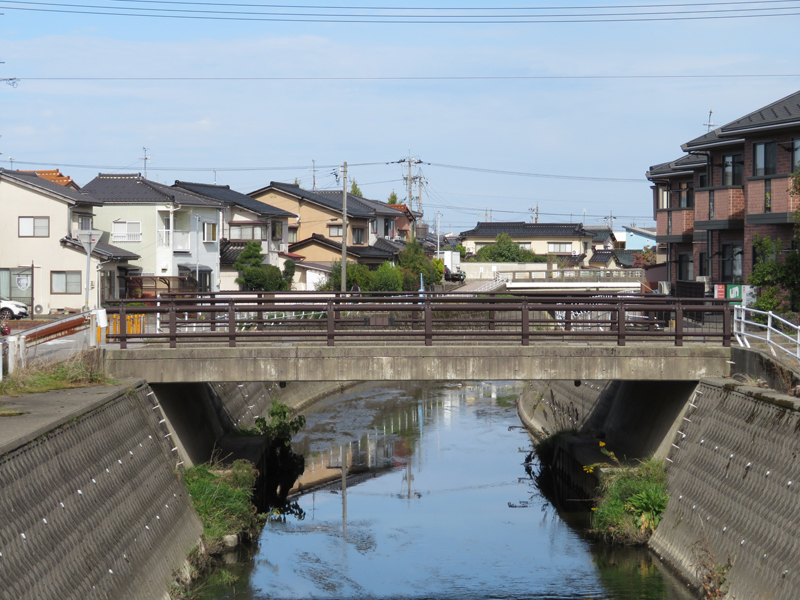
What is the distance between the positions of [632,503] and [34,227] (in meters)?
35.4

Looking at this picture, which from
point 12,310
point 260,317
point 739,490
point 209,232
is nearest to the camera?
point 739,490

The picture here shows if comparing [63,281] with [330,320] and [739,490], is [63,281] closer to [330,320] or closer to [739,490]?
[330,320]

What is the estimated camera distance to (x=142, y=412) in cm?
1476

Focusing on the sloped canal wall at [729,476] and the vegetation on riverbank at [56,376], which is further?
the vegetation on riverbank at [56,376]

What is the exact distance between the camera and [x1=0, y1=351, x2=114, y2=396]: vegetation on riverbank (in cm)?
1360

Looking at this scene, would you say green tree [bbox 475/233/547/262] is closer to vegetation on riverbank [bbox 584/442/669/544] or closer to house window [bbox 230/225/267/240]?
house window [bbox 230/225/267/240]

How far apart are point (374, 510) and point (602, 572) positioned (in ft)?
19.6

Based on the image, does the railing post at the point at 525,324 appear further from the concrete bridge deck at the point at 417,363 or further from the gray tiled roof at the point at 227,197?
the gray tiled roof at the point at 227,197

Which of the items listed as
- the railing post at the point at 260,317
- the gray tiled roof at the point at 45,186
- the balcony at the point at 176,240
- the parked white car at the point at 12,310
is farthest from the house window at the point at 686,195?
the parked white car at the point at 12,310

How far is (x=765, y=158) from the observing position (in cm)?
2739

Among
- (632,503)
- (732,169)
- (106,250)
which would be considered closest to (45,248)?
(106,250)

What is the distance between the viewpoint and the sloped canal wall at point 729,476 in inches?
416

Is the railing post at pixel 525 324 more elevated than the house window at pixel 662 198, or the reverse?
the house window at pixel 662 198

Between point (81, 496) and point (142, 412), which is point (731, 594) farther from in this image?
point (142, 412)
